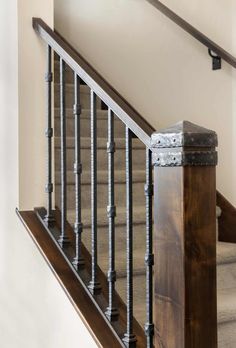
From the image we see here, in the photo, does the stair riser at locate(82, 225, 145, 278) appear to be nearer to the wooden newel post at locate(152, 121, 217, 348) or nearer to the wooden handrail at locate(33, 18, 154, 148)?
the wooden handrail at locate(33, 18, 154, 148)

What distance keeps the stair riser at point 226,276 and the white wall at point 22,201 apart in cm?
86

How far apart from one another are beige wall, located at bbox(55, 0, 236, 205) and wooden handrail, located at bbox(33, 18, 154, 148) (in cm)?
145

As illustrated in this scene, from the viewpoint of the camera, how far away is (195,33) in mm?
3227

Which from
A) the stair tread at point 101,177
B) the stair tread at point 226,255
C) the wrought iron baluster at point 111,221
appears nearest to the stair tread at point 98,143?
the stair tread at point 101,177

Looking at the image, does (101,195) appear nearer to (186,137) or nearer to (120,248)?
(120,248)

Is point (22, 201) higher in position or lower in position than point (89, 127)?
lower

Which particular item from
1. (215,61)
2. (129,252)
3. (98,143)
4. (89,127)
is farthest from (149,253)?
(215,61)

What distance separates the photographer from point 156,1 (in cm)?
335

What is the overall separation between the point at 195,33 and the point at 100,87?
1702 mm

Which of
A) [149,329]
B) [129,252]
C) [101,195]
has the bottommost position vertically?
[149,329]

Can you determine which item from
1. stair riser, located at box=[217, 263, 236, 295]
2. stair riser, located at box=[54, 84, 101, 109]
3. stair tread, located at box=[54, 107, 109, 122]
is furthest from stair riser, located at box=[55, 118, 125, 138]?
stair riser, located at box=[217, 263, 236, 295]

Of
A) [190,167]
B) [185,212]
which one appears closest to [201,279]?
[185,212]

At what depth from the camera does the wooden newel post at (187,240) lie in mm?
1275

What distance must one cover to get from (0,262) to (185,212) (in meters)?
1.19
